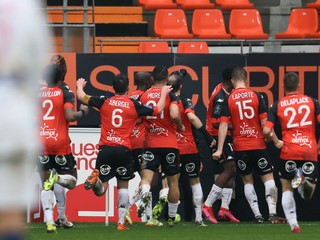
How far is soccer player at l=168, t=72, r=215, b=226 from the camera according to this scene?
12.8 meters

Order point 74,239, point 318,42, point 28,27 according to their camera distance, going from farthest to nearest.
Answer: point 318,42
point 74,239
point 28,27

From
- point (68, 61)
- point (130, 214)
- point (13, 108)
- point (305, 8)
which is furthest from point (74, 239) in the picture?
point (305, 8)

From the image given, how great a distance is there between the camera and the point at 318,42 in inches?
702

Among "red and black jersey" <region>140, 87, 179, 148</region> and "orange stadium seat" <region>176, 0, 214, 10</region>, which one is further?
"orange stadium seat" <region>176, 0, 214, 10</region>

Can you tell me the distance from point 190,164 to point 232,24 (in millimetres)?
7356

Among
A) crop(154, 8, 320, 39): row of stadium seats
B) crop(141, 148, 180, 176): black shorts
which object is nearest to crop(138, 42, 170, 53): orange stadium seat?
crop(154, 8, 320, 39): row of stadium seats

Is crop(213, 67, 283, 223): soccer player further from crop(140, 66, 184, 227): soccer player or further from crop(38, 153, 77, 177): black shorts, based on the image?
crop(38, 153, 77, 177): black shorts

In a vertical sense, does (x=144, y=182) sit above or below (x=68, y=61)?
below

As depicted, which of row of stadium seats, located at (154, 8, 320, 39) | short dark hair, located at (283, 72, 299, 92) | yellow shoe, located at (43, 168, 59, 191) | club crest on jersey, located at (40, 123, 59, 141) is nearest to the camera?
short dark hair, located at (283, 72, 299, 92)

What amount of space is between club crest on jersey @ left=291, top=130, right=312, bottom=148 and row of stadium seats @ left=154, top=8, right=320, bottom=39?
26.4 feet

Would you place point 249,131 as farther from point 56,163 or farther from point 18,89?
point 18,89

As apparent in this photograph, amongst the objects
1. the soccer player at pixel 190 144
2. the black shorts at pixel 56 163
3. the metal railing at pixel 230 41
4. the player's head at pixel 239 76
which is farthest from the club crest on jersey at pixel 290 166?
the metal railing at pixel 230 41

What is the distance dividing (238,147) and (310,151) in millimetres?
2053

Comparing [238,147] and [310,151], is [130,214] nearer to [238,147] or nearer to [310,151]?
[238,147]
